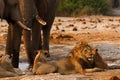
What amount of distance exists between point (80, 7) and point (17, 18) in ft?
86.7

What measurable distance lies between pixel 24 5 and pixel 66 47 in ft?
14.7

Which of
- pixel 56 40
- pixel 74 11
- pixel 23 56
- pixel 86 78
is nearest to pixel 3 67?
pixel 86 78

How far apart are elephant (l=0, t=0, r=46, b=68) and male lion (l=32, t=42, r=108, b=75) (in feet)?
3.38

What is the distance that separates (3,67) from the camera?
838cm

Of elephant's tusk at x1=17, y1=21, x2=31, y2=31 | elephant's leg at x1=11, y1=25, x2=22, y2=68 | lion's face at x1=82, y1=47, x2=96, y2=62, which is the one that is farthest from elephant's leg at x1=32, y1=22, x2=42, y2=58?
lion's face at x1=82, y1=47, x2=96, y2=62

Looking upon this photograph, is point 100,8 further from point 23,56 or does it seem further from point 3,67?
point 3,67

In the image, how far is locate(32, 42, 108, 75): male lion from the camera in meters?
8.42

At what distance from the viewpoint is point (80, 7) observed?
118ft

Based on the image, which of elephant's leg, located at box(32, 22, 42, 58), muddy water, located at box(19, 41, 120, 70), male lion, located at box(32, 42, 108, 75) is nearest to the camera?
male lion, located at box(32, 42, 108, 75)

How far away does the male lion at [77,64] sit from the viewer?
8.42 metres

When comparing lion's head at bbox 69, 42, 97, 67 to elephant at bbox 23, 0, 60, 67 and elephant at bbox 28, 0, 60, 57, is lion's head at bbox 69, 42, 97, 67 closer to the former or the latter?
elephant at bbox 23, 0, 60, 67

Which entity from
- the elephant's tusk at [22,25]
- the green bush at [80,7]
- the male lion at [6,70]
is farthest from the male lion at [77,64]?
the green bush at [80,7]

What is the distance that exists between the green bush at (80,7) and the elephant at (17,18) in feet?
83.3

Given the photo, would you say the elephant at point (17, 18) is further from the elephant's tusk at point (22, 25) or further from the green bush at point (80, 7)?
the green bush at point (80, 7)
